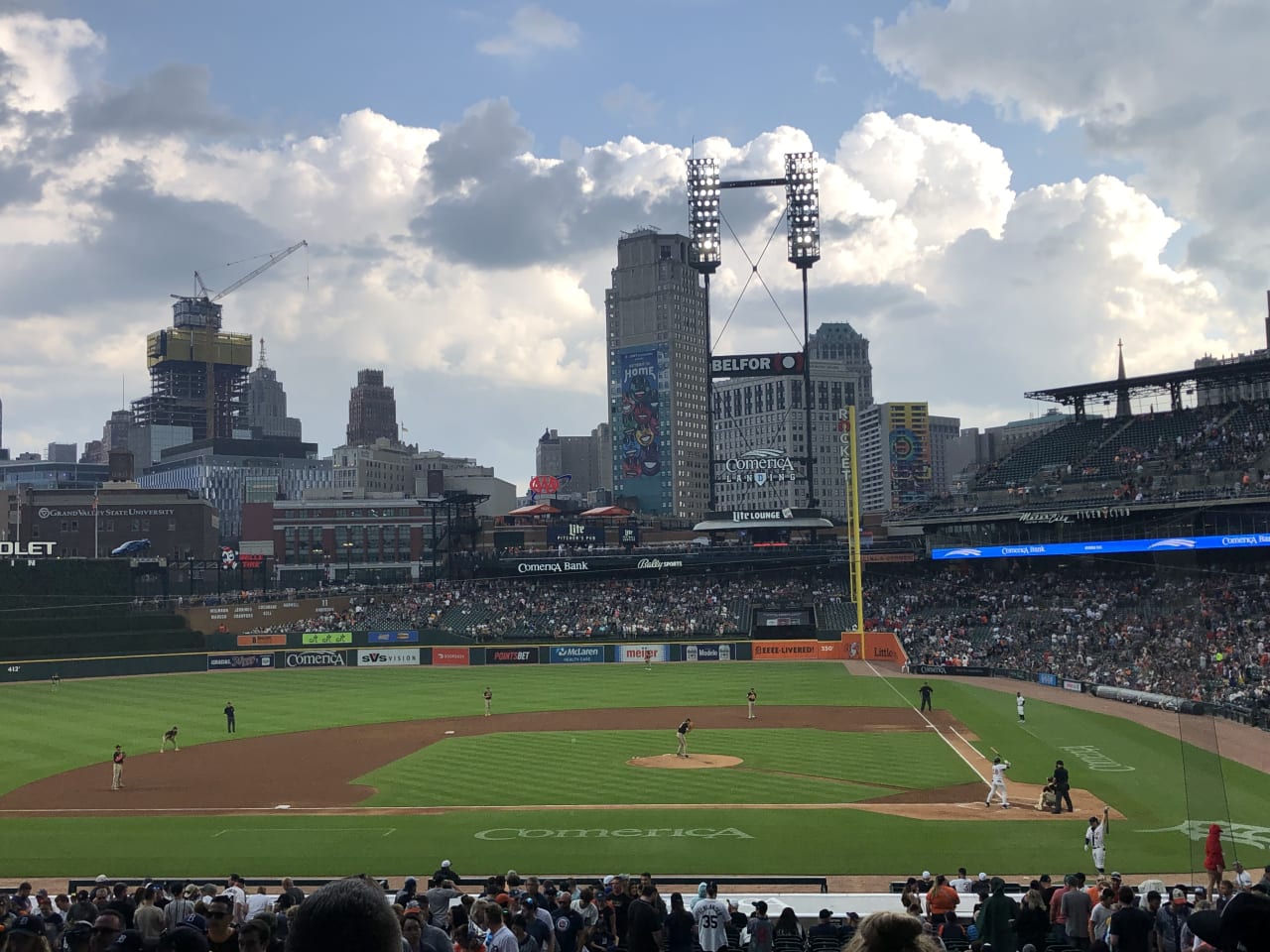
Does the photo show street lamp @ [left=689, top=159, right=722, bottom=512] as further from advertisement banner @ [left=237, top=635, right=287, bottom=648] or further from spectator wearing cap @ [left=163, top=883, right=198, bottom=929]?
spectator wearing cap @ [left=163, top=883, right=198, bottom=929]

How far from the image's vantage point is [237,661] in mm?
80000

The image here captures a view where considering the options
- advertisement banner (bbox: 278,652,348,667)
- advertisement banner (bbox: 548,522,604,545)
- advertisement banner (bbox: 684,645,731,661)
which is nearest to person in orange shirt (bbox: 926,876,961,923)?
advertisement banner (bbox: 684,645,731,661)

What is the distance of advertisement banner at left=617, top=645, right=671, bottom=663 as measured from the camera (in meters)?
Answer: 79.7

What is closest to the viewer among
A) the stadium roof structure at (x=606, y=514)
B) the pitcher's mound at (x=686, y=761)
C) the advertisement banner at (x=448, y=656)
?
the pitcher's mound at (x=686, y=761)

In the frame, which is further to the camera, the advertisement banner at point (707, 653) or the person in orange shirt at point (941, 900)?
the advertisement banner at point (707, 653)

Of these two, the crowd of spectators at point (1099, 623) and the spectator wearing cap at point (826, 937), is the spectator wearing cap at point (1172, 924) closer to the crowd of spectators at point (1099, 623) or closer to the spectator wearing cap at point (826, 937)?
→ the spectator wearing cap at point (826, 937)

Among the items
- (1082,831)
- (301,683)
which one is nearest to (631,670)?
(301,683)

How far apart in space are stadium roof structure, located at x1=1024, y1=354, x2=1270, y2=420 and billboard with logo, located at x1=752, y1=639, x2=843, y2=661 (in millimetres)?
25256

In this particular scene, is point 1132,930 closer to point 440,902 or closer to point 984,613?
point 440,902

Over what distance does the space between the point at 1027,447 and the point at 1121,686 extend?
128 ft

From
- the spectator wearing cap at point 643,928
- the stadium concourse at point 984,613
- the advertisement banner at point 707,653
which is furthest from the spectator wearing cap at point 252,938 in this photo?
the advertisement banner at point 707,653

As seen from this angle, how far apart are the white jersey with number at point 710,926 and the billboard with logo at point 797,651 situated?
208 feet

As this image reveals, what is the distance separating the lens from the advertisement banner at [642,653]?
7969 centimetres

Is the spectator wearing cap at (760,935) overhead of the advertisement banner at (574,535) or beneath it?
beneath
